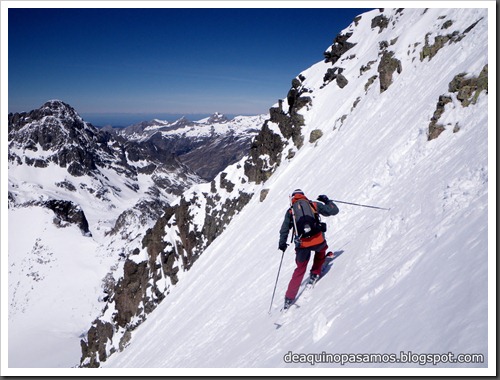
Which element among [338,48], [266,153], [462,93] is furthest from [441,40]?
[338,48]

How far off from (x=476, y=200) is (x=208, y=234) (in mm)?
46831

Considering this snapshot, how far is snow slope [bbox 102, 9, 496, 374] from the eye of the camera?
14.6 ft

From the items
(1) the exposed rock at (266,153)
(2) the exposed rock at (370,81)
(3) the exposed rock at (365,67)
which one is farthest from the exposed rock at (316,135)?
(3) the exposed rock at (365,67)

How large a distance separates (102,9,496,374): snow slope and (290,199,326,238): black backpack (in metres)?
1.14

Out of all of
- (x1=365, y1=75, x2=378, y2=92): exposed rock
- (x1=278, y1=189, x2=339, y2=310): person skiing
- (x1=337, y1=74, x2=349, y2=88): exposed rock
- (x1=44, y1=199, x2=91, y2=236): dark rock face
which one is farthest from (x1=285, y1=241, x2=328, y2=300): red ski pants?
(x1=44, y1=199, x2=91, y2=236): dark rock face

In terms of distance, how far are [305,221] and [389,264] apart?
1.82 m

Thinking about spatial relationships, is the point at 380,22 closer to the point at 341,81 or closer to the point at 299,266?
the point at 341,81

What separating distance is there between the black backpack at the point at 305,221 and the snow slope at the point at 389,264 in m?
1.14

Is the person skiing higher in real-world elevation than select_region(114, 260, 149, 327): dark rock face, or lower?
higher

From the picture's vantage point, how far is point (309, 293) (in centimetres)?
770

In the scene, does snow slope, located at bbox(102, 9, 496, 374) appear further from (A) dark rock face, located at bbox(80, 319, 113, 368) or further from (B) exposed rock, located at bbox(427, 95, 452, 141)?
(A) dark rock face, located at bbox(80, 319, 113, 368)

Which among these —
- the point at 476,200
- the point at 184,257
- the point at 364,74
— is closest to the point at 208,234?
the point at 184,257

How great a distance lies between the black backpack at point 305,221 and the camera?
23.8 feet

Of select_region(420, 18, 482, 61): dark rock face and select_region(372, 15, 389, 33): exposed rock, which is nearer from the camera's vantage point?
select_region(420, 18, 482, 61): dark rock face
